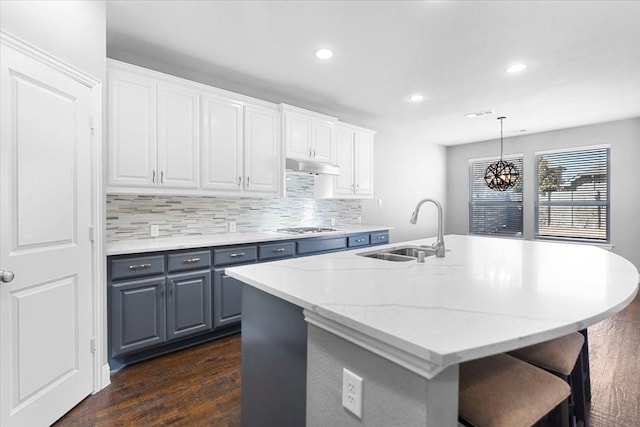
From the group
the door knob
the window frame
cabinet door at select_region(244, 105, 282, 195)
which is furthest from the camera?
the window frame

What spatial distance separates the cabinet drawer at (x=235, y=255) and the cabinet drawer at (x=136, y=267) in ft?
1.50

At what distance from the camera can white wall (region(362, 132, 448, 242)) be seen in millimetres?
5547

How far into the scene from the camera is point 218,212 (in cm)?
349

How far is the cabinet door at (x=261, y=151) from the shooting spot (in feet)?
11.0

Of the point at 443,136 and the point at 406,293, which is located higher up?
the point at 443,136

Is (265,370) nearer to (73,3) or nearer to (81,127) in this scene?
(81,127)

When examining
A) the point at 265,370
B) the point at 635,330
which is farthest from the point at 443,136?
the point at 265,370

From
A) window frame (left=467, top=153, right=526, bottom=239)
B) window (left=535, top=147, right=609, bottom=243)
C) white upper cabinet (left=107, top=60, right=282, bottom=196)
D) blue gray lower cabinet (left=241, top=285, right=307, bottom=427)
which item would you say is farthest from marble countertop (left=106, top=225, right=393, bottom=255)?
window (left=535, top=147, right=609, bottom=243)

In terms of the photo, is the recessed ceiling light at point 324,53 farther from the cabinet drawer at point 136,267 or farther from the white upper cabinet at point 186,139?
the cabinet drawer at point 136,267

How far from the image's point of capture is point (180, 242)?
2.76 m

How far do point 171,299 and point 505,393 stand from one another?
2333mm

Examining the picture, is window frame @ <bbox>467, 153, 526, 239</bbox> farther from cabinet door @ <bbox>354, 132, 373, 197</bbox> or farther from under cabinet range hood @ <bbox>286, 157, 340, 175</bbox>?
under cabinet range hood @ <bbox>286, 157, 340, 175</bbox>

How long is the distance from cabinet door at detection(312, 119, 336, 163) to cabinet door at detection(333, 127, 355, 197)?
121 millimetres

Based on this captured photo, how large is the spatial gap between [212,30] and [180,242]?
1.68 metres
